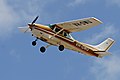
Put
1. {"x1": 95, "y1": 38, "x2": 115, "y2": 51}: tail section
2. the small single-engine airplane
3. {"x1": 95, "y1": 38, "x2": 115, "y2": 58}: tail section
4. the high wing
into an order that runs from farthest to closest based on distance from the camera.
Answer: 1. {"x1": 95, "y1": 38, "x2": 115, "y2": 51}: tail section
2. {"x1": 95, "y1": 38, "x2": 115, "y2": 58}: tail section
3. the small single-engine airplane
4. the high wing

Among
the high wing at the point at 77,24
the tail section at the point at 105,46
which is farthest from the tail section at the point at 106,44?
the high wing at the point at 77,24

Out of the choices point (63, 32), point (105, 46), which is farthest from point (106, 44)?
point (63, 32)

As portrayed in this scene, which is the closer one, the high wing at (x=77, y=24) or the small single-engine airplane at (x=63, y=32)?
the high wing at (x=77, y=24)

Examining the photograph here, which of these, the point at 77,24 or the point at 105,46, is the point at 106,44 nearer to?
the point at 105,46

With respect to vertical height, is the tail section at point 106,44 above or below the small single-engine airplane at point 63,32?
above

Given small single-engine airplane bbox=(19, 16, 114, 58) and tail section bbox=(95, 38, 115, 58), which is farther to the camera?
tail section bbox=(95, 38, 115, 58)

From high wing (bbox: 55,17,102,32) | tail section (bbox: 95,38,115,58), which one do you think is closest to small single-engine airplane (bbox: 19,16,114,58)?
high wing (bbox: 55,17,102,32)

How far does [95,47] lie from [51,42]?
7.70 metres

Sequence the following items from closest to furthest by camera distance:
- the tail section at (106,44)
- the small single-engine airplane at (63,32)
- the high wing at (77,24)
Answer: the high wing at (77,24)
the small single-engine airplane at (63,32)
the tail section at (106,44)

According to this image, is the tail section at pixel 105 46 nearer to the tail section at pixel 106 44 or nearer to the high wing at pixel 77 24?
the tail section at pixel 106 44

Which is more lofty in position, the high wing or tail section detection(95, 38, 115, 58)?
tail section detection(95, 38, 115, 58)

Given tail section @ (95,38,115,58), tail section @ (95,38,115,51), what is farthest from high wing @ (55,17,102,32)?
tail section @ (95,38,115,51)

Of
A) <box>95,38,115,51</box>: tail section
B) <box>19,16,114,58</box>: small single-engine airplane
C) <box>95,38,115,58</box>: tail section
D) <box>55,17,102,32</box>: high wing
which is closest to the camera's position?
<box>55,17,102,32</box>: high wing

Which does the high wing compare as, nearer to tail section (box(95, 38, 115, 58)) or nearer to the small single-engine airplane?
the small single-engine airplane
